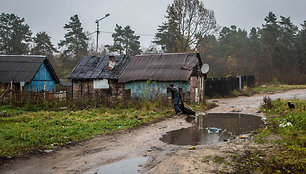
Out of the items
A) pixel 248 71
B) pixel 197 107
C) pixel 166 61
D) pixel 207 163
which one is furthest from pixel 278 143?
pixel 248 71

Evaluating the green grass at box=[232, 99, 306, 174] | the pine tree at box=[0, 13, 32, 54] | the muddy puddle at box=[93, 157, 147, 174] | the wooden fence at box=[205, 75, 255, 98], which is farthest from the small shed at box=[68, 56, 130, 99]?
the pine tree at box=[0, 13, 32, 54]

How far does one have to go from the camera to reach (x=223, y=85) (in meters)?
24.3

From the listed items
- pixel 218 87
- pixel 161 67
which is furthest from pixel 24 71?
pixel 218 87

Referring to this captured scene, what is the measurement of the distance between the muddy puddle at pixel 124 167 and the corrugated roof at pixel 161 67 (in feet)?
37.3

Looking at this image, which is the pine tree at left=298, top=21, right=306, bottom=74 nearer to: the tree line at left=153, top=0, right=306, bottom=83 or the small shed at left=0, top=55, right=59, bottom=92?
the tree line at left=153, top=0, right=306, bottom=83

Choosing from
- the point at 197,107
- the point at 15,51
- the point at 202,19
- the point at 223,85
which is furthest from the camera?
the point at 15,51

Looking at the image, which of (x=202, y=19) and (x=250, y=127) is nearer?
(x=250, y=127)

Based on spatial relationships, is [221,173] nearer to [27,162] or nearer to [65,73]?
[27,162]

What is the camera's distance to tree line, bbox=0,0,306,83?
1171 inches

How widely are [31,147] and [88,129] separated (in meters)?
2.38

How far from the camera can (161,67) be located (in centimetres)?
1806

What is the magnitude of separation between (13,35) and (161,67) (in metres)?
29.1

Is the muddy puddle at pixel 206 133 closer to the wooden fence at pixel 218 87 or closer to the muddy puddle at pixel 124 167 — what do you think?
the muddy puddle at pixel 124 167

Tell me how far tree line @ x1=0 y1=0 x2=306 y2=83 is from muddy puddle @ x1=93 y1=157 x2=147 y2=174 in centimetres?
2603
